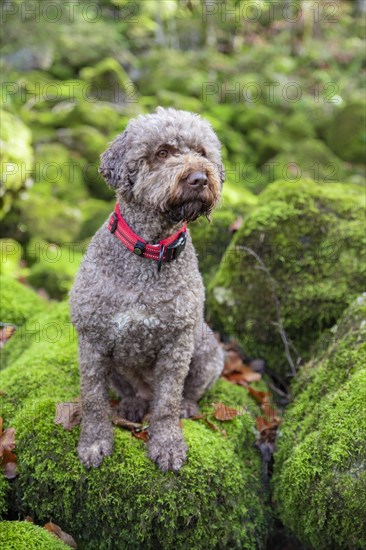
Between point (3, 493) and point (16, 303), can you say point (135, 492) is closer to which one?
point (3, 493)

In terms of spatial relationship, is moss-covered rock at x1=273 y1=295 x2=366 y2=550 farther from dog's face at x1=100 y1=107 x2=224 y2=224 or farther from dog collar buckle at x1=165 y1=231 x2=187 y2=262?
dog's face at x1=100 y1=107 x2=224 y2=224

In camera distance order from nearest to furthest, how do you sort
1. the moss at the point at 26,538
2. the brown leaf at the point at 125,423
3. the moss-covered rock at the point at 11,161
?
the moss at the point at 26,538
the brown leaf at the point at 125,423
the moss-covered rock at the point at 11,161

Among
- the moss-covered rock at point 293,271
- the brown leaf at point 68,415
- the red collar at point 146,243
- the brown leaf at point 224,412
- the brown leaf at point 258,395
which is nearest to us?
the red collar at point 146,243

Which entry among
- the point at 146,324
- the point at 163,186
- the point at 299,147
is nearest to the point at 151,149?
the point at 163,186

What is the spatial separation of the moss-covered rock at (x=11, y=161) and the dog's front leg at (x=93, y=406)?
4.91m

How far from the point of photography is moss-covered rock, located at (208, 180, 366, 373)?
469cm

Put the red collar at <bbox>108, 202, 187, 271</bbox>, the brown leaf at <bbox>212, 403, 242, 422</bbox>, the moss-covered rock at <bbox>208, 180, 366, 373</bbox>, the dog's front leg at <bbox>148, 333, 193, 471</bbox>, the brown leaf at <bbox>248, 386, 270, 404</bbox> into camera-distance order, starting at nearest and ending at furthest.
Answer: the red collar at <bbox>108, 202, 187, 271</bbox> → the dog's front leg at <bbox>148, 333, 193, 471</bbox> → the brown leaf at <bbox>212, 403, 242, 422</bbox> → the brown leaf at <bbox>248, 386, 270, 404</bbox> → the moss-covered rock at <bbox>208, 180, 366, 373</bbox>

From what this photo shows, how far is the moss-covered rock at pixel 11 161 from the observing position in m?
7.59

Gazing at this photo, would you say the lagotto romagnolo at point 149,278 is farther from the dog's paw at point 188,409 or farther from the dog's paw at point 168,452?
the dog's paw at point 188,409

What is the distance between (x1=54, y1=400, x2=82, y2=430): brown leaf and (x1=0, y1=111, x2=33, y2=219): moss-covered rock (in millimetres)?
4763

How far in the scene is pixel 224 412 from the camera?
13.3 feet

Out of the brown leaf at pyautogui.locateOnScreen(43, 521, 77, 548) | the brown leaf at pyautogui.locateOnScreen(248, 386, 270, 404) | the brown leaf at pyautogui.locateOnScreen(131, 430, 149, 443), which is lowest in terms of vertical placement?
the brown leaf at pyautogui.locateOnScreen(248, 386, 270, 404)

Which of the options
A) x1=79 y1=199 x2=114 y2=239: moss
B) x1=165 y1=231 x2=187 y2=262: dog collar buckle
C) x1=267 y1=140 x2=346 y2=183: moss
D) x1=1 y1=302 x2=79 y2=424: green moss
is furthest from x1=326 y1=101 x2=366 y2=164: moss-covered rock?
x1=165 y1=231 x2=187 y2=262: dog collar buckle

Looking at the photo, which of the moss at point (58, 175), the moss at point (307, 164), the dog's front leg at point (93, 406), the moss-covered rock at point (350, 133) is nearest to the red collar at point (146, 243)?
the dog's front leg at point (93, 406)
